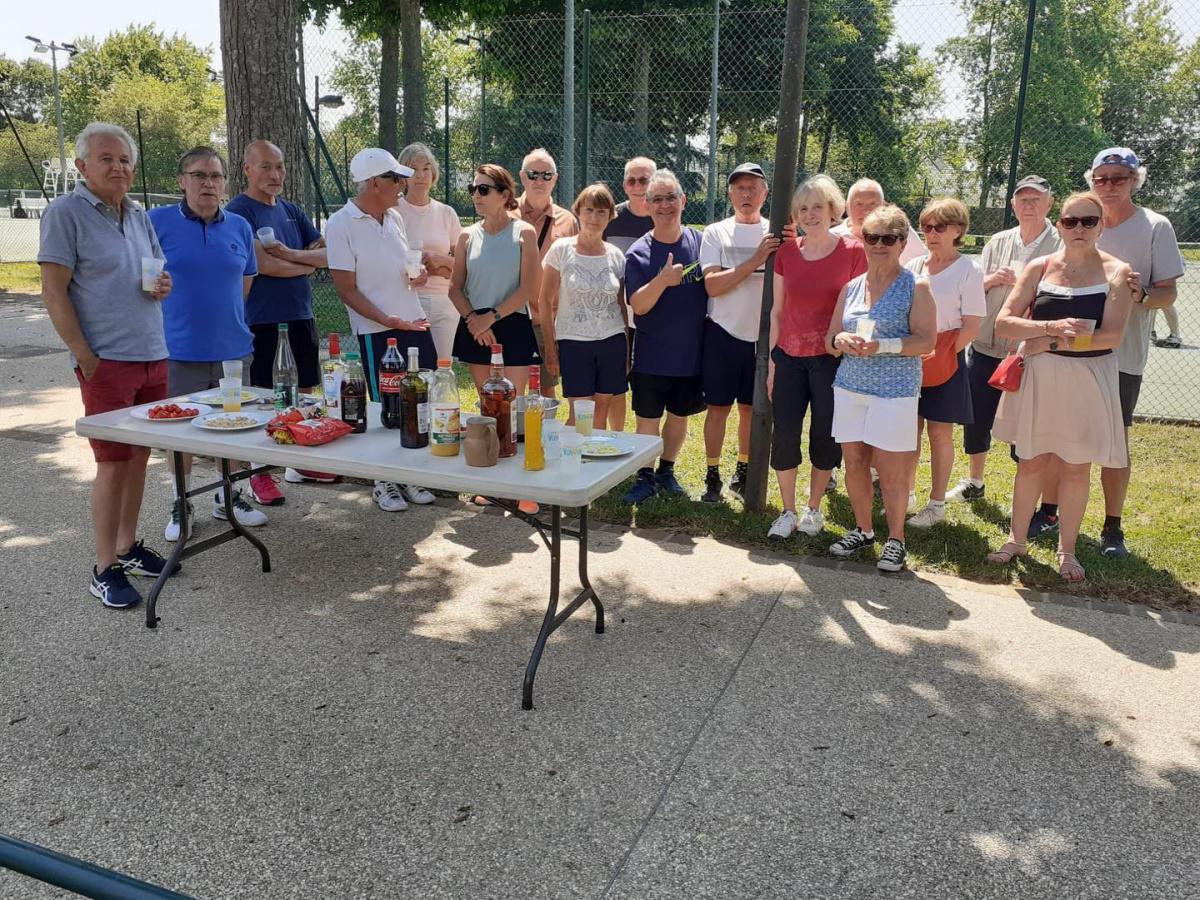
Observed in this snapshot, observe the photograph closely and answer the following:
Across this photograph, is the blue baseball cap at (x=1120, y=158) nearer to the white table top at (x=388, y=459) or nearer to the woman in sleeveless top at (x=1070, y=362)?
the woman in sleeveless top at (x=1070, y=362)

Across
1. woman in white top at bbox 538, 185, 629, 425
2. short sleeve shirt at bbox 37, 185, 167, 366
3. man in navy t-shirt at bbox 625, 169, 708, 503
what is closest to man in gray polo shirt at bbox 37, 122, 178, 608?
short sleeve shirt at bbox 37, 185, 167, 366

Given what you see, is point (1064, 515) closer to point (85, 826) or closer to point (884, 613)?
point (884, 613)

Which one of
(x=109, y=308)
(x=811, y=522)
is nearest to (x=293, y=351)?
(x=109, y=308)

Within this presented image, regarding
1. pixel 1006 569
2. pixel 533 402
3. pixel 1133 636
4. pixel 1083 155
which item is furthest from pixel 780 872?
pixel 1083 155

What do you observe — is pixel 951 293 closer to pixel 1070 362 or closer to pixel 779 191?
pixel 1070 362

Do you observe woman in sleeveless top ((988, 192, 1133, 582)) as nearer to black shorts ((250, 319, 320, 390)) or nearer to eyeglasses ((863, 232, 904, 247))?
eyeglasses ((863, 232, 904, 247))

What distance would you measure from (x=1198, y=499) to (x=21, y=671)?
5887 millimetres

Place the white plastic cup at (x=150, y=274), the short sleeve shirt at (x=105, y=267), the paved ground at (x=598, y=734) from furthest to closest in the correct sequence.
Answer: the white plastic cup at (x=150, y=274) → the short sleeve shirt at (x=105, y=267) → the paved ground at (x=598, y=734)

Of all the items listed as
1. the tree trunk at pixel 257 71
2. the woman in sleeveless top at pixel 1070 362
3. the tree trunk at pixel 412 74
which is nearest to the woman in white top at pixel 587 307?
the woman in sleeveless top at pixel 1070 362

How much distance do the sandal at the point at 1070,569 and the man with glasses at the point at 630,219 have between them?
239 centimetres

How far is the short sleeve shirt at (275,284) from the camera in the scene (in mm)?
4852

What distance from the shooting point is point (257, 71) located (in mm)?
6367

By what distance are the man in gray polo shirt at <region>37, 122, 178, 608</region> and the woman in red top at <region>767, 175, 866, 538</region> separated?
2.80m

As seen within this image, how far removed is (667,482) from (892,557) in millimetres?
1513
